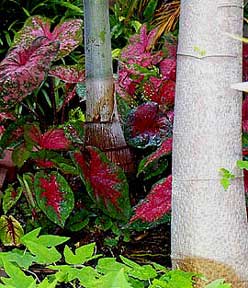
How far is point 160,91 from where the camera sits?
57.9 inches

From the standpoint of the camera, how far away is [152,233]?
1.42 meters

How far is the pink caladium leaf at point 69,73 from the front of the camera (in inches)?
61.9

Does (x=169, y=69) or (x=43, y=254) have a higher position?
(x=169, y=69)

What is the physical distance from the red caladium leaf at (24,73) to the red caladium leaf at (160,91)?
11.1 inches

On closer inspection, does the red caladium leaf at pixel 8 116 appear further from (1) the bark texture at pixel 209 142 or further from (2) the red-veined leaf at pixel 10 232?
(1) the bark texture at pixel 209 142

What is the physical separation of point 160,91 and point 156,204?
421 mm

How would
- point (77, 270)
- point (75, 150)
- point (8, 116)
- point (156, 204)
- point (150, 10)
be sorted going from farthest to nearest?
point (150, 10), point (8, 116), point (75, 150), point (156, 204), point (77, 270)

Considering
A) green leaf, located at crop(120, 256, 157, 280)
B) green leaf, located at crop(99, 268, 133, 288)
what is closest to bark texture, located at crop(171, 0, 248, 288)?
Answer: green leaf, located at crop(120, 256, 157, 280)

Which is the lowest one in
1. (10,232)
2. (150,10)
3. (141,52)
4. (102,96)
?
(10,232)

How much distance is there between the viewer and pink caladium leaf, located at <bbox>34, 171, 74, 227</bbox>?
1313mm

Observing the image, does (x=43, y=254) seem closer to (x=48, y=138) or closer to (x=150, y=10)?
(x=48, y=138)

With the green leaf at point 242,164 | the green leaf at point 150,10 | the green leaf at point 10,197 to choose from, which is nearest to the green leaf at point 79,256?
the green leaf at point 242,164

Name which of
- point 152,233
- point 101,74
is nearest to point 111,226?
point 152,233

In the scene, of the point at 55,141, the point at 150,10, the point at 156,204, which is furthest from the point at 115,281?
the point at 150,10
